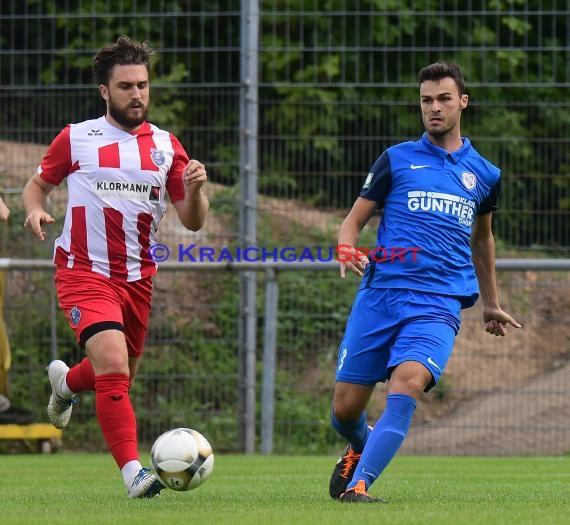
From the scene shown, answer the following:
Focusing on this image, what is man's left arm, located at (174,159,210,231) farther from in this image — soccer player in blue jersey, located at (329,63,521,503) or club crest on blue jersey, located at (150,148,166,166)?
soccer player in blue jersey, located at (329,63,521,503)

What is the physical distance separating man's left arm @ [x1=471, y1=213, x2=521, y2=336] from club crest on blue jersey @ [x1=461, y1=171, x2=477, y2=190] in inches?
13.6

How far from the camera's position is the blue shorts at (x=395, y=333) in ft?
20.4

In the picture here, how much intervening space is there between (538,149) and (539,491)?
17.8 feet

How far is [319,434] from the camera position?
11.7m

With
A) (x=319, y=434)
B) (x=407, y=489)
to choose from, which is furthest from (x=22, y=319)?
(x=407, y=489)

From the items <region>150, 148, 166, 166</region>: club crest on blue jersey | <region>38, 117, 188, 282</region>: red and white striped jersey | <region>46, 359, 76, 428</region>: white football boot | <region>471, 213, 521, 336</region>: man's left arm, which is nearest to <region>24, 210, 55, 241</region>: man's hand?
<region>38, 117, 188, 282</region>: red and white striped jersey

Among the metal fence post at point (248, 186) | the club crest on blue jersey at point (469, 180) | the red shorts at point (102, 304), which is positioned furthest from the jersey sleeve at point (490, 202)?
the metal fence post at point (248, 186)

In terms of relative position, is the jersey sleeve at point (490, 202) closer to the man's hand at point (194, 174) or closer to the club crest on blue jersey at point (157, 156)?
the man's hand at point (194, 174)

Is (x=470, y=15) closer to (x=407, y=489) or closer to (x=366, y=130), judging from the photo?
(x=366, y=130)

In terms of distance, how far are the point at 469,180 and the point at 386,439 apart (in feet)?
4.53

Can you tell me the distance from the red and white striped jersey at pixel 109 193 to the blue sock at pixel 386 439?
5.75 ft

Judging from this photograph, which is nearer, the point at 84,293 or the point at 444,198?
the point at 444,198

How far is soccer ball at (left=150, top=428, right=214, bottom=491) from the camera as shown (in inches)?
248

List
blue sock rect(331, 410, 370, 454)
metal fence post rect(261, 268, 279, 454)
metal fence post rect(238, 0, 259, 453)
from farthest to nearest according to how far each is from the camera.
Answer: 1. metal fence post rect(238, 0, 259, 453)
2. metal fence post rect(261, 268, 279, 454)
3. blue sock rect(331, 410, 370, 454)
